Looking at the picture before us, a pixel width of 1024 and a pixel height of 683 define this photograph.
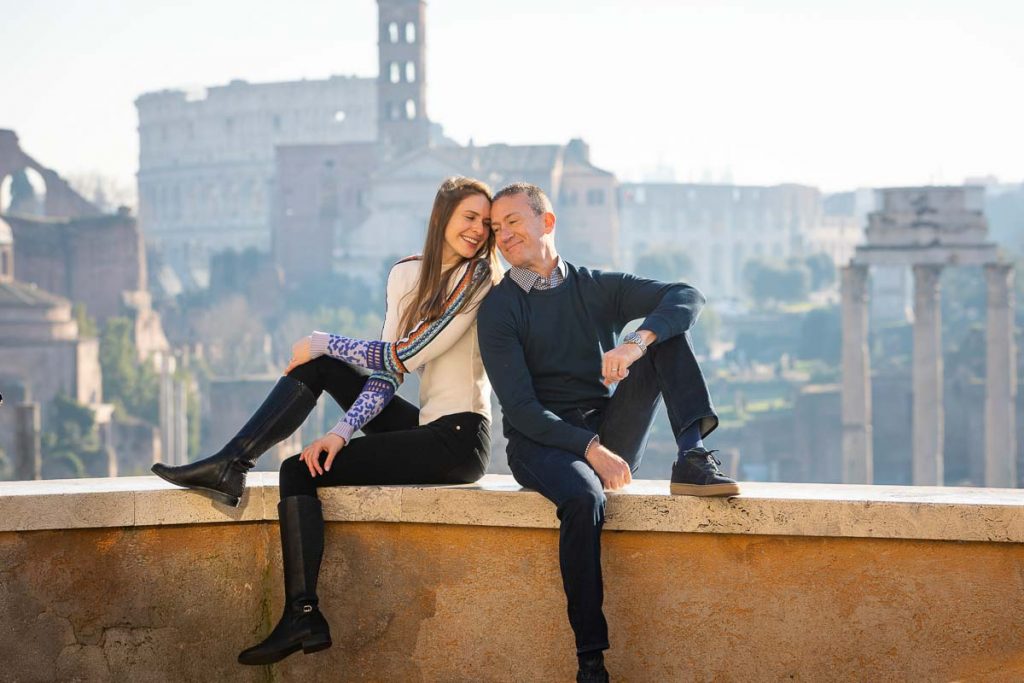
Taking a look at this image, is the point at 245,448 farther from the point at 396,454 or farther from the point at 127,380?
the point at 127,380

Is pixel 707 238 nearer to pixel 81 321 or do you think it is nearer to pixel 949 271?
pixel 949 271

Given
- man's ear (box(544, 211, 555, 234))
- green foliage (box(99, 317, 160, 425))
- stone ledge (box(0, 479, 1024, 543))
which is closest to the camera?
stone ledge (box(0, 479, 1024, 543))

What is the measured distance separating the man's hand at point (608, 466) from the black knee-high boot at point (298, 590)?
0.47 metres

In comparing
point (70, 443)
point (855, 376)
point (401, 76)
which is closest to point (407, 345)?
point (855, 376)

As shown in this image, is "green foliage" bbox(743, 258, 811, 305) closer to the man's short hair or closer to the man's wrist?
the man's short hair

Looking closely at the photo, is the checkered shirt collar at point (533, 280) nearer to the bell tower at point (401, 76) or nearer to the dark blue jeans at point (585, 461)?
the dark blue jeans at point (585, 461)

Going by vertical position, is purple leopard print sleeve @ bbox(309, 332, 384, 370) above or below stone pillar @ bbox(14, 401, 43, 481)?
above

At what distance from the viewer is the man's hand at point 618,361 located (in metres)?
2.62

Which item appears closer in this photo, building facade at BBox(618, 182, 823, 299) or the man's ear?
the man's ear

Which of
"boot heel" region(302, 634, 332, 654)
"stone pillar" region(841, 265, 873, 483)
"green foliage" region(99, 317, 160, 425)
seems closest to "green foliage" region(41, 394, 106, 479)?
"green foliage" region(99, 317, 160, 425)

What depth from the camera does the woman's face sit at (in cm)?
287

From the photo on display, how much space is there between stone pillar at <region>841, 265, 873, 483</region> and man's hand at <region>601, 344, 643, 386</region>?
1579 cm

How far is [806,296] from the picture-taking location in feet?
161

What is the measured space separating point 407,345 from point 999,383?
17.3 metres
